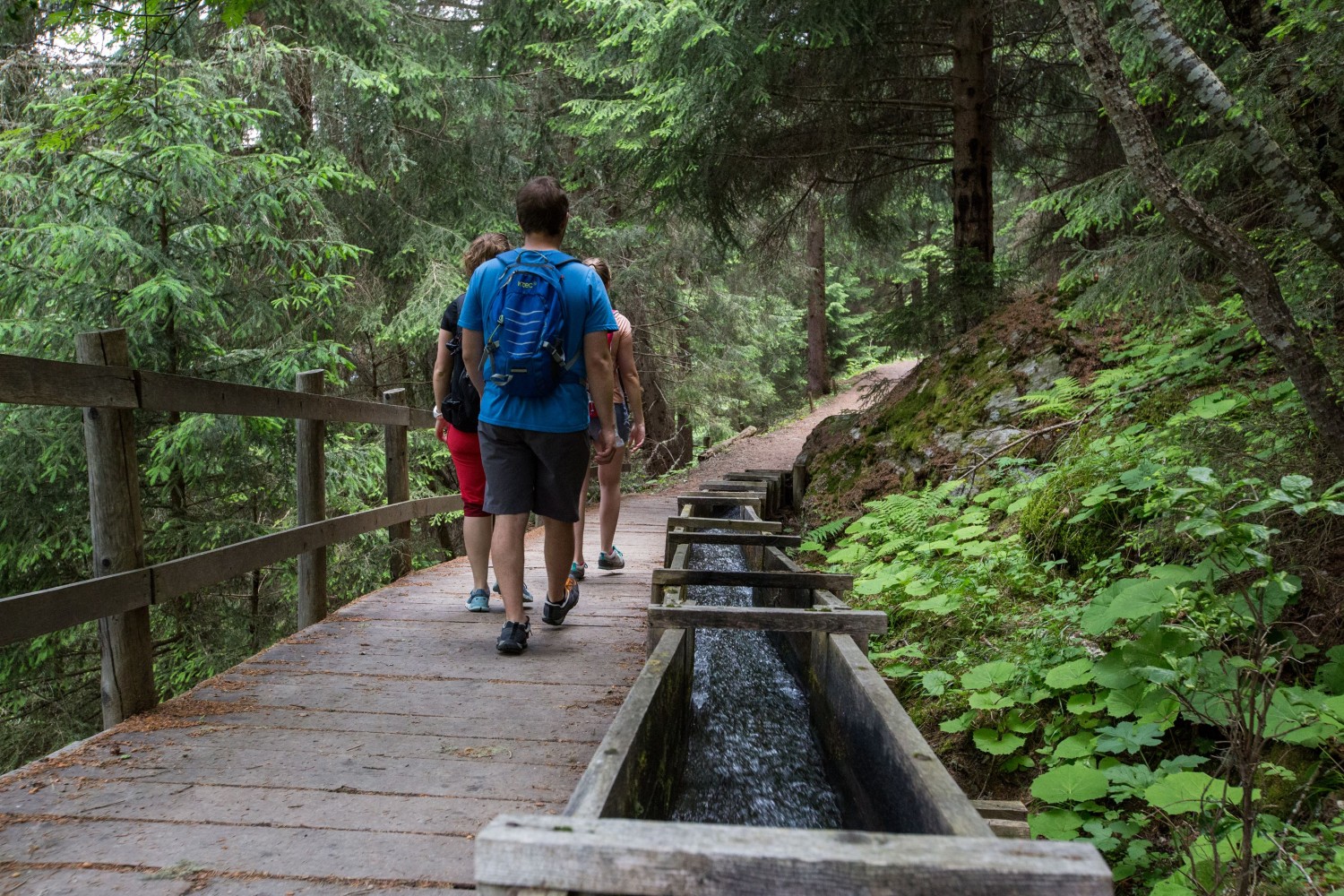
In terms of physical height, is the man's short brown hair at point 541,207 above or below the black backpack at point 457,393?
above

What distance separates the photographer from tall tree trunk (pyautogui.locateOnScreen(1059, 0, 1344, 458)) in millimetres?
3156

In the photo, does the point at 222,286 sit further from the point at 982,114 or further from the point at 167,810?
the point at 982,114

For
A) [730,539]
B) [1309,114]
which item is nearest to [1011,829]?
[730,539]

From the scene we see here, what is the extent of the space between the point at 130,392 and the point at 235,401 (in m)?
0.70

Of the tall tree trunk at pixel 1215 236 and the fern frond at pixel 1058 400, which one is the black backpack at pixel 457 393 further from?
the fern frond at pixel 1058 400

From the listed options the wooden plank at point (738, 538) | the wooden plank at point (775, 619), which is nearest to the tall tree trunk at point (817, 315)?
the wooden plank at point (738, 538)

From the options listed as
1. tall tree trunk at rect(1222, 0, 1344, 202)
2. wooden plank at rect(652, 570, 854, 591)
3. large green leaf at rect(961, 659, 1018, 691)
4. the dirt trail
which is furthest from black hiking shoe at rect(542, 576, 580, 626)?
the dirt trail

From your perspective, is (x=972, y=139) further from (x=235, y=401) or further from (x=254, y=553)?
(x=254, y=553)

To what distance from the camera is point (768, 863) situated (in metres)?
1.34

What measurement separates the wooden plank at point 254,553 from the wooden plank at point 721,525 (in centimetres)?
203

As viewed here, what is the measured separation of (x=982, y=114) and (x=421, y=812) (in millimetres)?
8495

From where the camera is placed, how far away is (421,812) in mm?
2445

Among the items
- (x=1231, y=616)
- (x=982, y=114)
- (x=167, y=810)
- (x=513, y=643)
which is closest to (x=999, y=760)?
(x=1231, y=616)

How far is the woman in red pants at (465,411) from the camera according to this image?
419 cm
